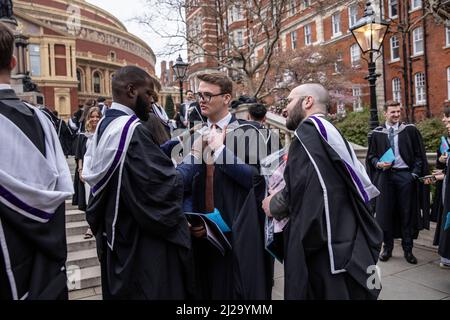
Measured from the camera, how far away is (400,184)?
5379 mm

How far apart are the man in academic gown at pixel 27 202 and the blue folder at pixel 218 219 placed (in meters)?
1.13

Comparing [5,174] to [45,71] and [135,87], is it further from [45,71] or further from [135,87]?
[45,71]

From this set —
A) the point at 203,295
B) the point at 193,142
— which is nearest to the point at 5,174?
the point at 193,142

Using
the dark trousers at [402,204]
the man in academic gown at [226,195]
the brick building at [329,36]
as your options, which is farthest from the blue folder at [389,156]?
the brick building at [329,36]

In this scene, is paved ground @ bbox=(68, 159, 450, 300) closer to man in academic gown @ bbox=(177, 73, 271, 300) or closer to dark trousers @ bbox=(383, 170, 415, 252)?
dark trousers @ bbox=(383, 170, 415, 252)

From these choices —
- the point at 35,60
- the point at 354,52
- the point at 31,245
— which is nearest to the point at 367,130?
the point at 31,245

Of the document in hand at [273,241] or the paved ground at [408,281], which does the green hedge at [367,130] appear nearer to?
the paved ground at [408,281]

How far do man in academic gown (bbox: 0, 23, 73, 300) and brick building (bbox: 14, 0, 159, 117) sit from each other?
43.1 meters

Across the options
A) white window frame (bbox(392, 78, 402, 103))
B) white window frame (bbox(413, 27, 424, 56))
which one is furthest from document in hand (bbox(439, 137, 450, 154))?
white window frame (bbox(392, 78, 402, 103))

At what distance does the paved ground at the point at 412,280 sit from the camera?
4113 millimetres

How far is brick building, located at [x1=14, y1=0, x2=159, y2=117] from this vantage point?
4900cm

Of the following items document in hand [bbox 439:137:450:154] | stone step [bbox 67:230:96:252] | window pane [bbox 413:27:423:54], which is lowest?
stone step [bbox 67:230:96:252]

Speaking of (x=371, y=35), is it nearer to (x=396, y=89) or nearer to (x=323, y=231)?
(x=323, y=231)
